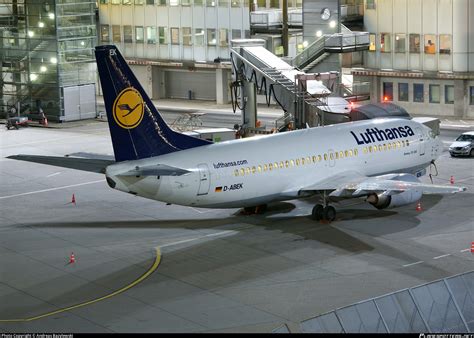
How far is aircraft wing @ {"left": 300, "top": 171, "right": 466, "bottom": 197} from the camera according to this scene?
52847 mm

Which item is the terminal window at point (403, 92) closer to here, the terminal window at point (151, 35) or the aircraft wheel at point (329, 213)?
the terminal window at point (151, 35)

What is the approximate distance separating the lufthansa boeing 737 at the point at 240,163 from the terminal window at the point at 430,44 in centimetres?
3560

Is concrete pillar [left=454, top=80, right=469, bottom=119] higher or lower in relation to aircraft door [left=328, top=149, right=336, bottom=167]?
higher

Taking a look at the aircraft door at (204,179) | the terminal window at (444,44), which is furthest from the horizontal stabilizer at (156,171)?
the terminal window at (444,44)

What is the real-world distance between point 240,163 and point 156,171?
5038 millimetres

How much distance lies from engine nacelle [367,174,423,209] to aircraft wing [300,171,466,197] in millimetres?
354

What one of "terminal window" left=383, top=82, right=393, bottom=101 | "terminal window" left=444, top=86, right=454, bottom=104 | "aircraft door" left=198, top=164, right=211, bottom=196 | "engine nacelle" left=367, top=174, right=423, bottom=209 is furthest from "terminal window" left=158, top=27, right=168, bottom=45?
"aircraft door" left=198, top=164, right=211, bottom=196

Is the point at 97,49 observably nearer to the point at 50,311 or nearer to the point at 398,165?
the point at 50,311

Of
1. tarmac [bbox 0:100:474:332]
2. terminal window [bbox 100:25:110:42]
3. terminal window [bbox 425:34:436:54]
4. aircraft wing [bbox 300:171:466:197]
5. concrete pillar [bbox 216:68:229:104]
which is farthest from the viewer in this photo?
terminal window [bbox 100:25:110:42]

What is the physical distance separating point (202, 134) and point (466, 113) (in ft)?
96.5

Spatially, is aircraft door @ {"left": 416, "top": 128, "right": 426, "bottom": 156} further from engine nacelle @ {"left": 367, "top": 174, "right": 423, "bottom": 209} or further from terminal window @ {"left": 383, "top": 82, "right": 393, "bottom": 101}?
terminal window @ {"left": 383, "top": 82, "right": 393, "bottom": 101}

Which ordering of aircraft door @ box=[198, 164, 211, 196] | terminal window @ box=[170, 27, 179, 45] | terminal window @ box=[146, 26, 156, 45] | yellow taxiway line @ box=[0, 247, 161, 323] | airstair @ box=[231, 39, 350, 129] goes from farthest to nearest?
1. terminal window @ box=[146, 26, 156, 45]
2. terminal window @ box=[170, 27, 179, 45]
3. airstair @ box=[231, 39, 350, 129]
4. aircraft door @ box=[198, 164, 211, 196]
5. yellow taxiway line @ box=[0, 247, 161, 323]

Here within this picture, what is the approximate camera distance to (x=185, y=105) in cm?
10825

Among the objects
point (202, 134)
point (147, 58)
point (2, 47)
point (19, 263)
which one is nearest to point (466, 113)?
point (202, 134)
